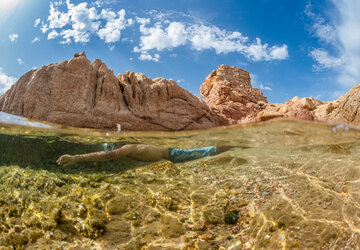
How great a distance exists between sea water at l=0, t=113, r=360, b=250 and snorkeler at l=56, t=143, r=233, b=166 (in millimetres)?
562

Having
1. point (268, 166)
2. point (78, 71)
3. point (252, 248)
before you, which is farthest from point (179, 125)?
point (252, 248)

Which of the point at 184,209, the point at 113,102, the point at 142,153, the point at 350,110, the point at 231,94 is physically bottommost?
the point at 184,209

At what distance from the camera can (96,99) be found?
9836 millimetres

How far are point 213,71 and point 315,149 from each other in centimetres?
1312

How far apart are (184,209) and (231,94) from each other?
1304cm

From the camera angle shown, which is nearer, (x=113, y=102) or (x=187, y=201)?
(x=187, y=201)

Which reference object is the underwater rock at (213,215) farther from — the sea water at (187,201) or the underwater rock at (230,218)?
the underwater rock at (230,218)

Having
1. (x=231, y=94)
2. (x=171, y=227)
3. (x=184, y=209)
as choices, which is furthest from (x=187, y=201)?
(x=231, y=94)

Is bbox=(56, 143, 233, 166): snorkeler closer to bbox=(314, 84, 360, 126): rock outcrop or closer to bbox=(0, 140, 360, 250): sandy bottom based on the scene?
bbox=(0, 140, 360, 250): sandy bottom

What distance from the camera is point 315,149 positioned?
12297mm

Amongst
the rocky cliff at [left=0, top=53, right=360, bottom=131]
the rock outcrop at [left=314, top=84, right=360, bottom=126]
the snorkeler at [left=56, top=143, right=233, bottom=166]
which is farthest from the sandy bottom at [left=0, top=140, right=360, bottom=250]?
the rocky cliff at [left=0, top=53, right=360, bottom=131]

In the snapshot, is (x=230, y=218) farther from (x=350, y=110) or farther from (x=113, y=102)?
(x=350, y=110)

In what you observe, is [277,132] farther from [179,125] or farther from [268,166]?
[179,125]

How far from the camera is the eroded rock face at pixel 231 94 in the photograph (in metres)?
15.2
